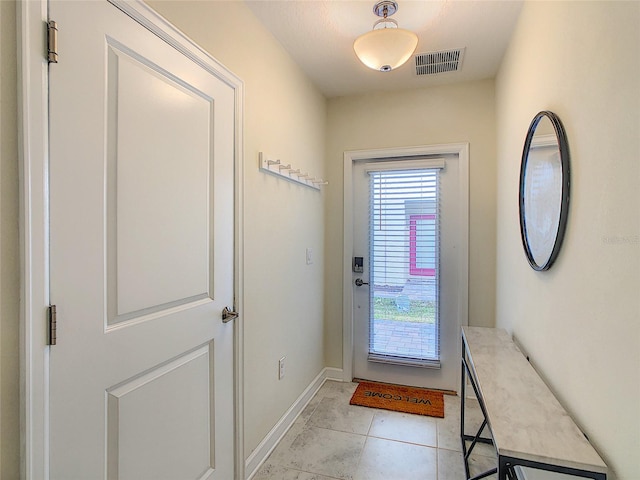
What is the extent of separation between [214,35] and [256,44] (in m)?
0.42

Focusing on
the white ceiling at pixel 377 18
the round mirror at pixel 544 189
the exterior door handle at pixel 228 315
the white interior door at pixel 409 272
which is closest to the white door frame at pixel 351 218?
the white interior door at pixel 409 272

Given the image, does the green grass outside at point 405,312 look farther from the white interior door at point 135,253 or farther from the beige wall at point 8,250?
the beige wall at point 8,250

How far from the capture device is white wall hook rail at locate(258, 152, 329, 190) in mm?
1962

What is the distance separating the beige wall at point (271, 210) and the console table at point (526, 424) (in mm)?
1147

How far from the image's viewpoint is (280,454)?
2.04 metres

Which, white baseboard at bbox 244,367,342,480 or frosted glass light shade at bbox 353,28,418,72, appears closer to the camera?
frosted glass light shade at bbox 353,28,418,72

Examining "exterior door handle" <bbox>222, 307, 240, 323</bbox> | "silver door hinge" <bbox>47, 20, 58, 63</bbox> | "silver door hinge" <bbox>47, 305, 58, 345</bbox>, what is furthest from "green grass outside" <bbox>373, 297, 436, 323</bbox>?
"silver door hinge" <bbox>47, 20, 58, 63</bbox>

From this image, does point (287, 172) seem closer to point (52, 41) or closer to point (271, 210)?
point (271, 210)

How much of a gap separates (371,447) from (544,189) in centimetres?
175

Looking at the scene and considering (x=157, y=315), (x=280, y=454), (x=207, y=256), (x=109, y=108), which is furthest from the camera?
(x=280, y=454)

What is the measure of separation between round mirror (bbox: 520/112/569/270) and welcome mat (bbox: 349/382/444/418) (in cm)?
149

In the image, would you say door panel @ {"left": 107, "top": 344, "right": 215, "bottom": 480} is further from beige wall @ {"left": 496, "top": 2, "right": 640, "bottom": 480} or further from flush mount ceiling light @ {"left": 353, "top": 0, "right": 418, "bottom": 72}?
flush mount ceiling light @ {"left": 353, "top": 0, "right": 418, "bottom": 72}

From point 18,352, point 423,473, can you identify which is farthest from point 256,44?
point 423,473

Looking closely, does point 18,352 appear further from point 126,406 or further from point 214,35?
point 214,35
